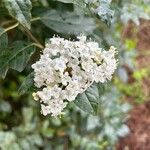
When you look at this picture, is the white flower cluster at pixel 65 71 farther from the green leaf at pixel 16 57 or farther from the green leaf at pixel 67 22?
the green leaf at pixel 67 22

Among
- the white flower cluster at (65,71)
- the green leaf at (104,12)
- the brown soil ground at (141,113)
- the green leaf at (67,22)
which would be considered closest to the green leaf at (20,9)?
the white flower cluster at (65,71)

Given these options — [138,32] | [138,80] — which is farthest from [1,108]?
[138,32]

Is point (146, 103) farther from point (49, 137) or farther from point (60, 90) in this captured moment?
point (60, 90)

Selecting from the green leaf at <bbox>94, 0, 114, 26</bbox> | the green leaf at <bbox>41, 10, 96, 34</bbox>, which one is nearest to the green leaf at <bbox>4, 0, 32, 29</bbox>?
the green leaf at <bbox>94, 0, 114, 26</bbox>

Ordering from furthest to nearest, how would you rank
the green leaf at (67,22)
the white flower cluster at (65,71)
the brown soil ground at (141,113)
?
the brown soil ground at (141,113) < the green leaf at (67,22) < the white flower cluster at (65,71)

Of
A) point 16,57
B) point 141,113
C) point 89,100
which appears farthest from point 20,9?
point 141,113
